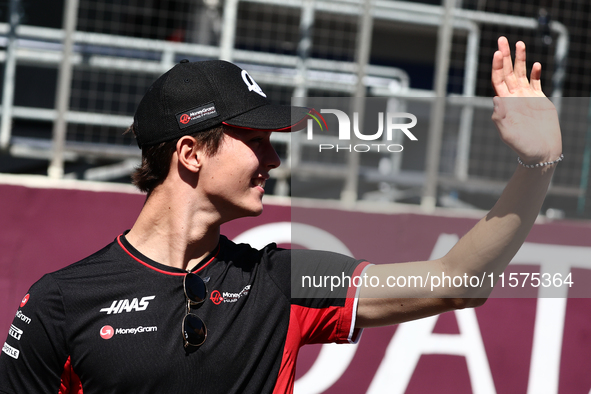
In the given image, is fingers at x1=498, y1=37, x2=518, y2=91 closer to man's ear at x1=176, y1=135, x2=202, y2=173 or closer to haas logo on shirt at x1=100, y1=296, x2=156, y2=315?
man's ear at x1=176, y1=135, x2=202, y2=173

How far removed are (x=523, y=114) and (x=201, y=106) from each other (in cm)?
100

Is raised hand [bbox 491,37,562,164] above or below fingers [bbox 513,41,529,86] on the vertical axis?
below

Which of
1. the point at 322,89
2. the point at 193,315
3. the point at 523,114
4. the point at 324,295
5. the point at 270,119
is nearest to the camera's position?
the point at 523,114

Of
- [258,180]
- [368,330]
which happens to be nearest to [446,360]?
[368,330]

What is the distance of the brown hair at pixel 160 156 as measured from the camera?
6.27ft

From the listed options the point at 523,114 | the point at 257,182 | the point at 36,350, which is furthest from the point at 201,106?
the point at 523,114

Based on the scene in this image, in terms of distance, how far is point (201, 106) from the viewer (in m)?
1.89

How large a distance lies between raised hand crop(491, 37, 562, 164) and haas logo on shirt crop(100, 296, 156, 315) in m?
1.21

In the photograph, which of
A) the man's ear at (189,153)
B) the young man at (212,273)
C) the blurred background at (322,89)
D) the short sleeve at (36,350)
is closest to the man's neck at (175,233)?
the young man at (212,273)

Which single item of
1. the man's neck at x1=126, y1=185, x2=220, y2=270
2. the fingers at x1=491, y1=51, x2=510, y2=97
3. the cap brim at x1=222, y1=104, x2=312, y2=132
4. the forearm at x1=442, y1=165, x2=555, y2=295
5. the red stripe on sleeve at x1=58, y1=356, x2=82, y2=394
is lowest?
the red stripe on sleeve at x1=58, y1=356, x2=82, y2=394

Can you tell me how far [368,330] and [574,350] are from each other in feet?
4.53

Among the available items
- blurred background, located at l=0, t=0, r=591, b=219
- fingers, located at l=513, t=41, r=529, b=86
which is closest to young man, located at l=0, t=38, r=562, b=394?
fingers, located at l=513, t=41, r=529, b=86

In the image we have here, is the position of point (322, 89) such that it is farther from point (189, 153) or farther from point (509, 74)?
point (509, 74)

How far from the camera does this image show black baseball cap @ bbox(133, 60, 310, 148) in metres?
1.88
